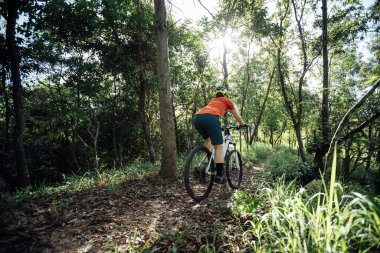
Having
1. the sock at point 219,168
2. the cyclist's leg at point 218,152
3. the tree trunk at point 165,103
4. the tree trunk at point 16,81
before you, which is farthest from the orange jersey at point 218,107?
the tree trunk at point 16,81

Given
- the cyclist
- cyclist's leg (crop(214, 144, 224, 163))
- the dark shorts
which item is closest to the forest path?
the cyclist

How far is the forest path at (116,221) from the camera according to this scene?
2.57 metres

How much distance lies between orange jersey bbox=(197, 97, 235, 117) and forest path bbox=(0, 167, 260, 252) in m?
1.70

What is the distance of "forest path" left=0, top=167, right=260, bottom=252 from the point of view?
2.57 metres

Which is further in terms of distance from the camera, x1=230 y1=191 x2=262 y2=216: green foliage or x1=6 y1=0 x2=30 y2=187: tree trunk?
x1=6 y1=0 x2=30 y2=187: tree trunk

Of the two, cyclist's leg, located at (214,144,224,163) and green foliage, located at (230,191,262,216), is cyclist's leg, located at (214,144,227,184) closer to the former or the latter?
cyclist's leg, located at (214,144,224,163)

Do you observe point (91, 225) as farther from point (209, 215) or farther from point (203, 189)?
point (203, 189)

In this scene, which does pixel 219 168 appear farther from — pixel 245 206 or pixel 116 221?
pixel 116 221

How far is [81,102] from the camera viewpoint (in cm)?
961

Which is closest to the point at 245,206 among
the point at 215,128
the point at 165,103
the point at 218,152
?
the point at 218,152

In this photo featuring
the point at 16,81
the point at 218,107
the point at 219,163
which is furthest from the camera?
the point at 16,81

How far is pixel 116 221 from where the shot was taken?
131 inches

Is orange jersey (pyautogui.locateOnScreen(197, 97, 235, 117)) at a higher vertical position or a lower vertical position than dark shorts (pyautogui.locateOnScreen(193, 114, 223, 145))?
higher

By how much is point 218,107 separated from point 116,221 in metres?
2.74
